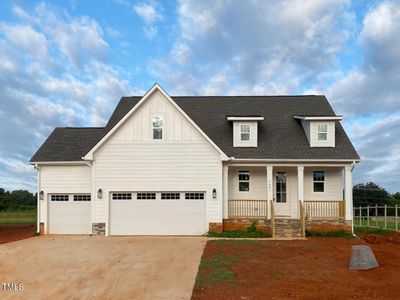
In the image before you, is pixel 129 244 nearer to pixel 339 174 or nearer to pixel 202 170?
pixel 202 170

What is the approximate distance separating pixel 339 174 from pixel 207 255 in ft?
37.9

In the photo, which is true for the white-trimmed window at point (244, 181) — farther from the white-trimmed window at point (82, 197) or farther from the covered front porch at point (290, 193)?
the white-trimmed window at point (82, 197)

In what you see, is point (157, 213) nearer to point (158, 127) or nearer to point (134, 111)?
point (158, 127)

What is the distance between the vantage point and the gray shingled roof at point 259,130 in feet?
82.7

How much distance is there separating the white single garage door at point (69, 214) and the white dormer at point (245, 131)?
27.4 feet

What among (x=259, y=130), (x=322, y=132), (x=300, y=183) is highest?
(x=259, y=130)

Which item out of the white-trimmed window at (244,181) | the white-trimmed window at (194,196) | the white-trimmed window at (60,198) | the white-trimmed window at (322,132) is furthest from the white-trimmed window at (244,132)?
the white-trimmed window at (60,198)

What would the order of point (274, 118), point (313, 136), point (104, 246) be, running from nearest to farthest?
1. point (104, 246)
2. point (313, 136)
3. point (274, 118)

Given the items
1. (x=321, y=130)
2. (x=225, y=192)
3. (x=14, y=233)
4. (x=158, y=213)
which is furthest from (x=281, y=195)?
(x=14, y=233)

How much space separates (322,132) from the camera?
25.9 meters

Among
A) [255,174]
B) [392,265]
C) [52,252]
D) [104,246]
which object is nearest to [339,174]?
[255,174]

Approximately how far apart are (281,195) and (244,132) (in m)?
3.87

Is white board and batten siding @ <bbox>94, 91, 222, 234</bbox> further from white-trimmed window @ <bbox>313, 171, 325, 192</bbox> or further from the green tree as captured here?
the green tree

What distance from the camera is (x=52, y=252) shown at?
61.7 feet
